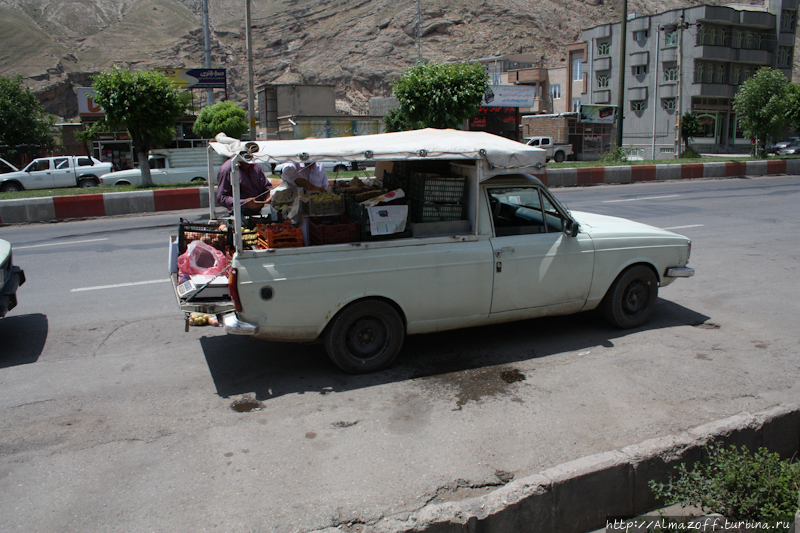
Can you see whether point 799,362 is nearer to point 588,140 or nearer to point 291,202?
point 291,202

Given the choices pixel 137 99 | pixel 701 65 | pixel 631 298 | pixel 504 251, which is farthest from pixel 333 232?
pixel 701 65

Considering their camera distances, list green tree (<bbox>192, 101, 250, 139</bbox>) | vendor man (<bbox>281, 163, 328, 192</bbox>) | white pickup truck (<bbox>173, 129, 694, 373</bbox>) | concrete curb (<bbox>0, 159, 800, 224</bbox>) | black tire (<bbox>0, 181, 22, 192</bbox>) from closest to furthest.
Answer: white pickup truck (<bbox>173, 129, 694, 373</bbox>) → vendor man (<bbox>281, 163, 328, 192</bbox>) → concrete curb (<bbox>0, 159, 800, 224</bbox>) → black tire (<bbox>0, 181, 22, 192</bbox>) → green tree (<bbox>192, 101, 250, 139</bbox>)

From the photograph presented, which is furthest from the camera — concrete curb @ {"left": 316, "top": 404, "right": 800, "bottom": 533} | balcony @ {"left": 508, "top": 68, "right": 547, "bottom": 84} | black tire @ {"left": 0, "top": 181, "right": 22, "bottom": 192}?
balcony @ {"left": 508, "top": 68, "right": 547, "bottom": 84}

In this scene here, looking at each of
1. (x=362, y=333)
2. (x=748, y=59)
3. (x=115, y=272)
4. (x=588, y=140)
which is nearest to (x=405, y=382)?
(x=362, y=333)

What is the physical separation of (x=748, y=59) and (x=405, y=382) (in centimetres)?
6256

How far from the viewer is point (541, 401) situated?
4484 mm

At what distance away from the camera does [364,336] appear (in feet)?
16.2

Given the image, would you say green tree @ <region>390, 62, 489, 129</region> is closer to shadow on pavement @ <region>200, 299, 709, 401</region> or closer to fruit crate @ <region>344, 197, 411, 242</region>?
shadow on pavement @ <region>200, 299, 709, 401</region>

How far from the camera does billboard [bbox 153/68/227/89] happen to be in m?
39.8

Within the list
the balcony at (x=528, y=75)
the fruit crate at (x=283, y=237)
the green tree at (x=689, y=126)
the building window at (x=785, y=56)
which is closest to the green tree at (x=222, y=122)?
the fruit crate at (x=283, y=237)

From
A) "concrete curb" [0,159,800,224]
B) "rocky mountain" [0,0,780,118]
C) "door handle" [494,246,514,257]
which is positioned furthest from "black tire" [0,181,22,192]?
"rocky mountain" [0,0,780,118]

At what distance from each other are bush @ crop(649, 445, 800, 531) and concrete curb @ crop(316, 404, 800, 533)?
199 millimetres

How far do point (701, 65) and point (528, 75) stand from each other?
19.2 metres

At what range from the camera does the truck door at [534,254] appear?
5270 millimetres
